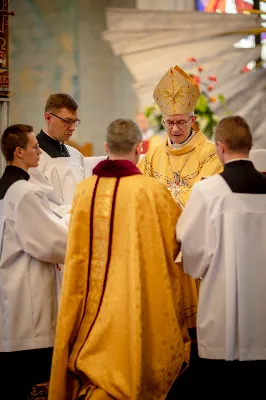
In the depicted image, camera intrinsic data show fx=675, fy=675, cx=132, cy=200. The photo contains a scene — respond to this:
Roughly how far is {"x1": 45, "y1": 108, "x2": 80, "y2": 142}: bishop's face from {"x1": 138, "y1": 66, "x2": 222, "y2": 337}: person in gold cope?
2.03ft

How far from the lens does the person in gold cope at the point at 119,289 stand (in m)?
3.67

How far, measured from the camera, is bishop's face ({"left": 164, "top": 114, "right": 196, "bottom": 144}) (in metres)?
4.88

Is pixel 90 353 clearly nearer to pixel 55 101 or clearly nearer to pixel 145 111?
pixel 55 101

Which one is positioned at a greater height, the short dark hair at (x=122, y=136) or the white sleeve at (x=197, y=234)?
the short dark hair at (x=122, y=136)

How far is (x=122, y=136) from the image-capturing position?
372 cm

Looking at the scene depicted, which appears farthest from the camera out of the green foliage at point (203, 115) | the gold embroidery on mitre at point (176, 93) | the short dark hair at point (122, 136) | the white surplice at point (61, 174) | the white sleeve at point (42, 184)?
the green foliage at point (203, 115)

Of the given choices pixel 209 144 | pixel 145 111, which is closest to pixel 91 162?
pixel 209 144

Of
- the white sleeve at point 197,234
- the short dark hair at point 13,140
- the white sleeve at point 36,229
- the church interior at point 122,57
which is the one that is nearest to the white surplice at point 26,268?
the white sleeve at point 36,229

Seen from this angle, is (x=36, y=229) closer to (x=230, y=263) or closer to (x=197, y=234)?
(x=197, y=234)

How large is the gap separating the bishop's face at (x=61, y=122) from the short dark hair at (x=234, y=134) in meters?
1.75

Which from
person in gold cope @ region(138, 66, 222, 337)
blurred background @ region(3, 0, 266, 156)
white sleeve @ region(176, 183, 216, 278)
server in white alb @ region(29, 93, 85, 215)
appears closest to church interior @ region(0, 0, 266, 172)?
blurred background @ region(3, 0, 266, 156)

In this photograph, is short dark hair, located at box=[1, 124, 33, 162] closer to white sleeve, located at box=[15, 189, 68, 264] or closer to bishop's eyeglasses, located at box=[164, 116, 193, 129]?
white sleeve, located at box=[15, 189, 68, 264]

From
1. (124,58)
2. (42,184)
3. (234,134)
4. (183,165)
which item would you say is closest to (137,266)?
→ (234,134)

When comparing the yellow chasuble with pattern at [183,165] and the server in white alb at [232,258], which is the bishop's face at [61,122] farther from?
the server in white alb at [232,258]
